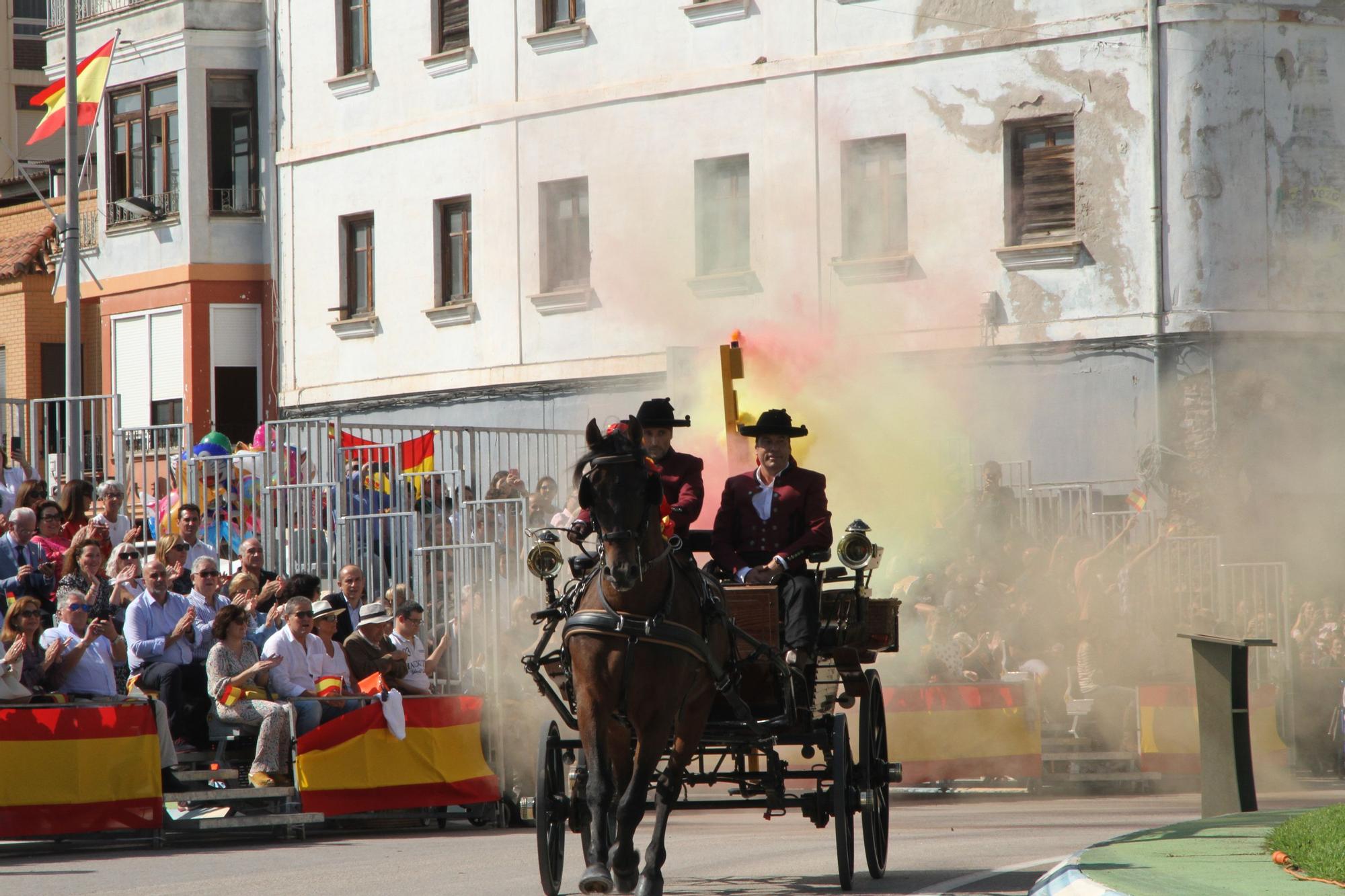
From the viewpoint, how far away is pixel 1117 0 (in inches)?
897

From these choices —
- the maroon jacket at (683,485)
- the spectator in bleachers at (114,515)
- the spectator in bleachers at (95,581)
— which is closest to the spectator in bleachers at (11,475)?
the spectator in bleachers at (114,515)

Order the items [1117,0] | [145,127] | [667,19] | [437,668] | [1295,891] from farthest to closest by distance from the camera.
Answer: [145,127]
[667,19]
[1117,0]
[437,668]
[1295,891]

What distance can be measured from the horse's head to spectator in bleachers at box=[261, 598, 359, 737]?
210 inches

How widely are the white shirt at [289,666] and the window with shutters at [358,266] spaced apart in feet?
53.1

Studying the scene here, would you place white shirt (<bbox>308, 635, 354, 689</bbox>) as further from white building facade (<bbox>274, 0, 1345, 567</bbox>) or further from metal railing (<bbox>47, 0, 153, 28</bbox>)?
metal railing (<bbox>47, 0, 153, 28</bbox>)

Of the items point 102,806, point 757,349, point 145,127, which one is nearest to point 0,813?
point 102,806

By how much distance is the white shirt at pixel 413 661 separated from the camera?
51.1 ft

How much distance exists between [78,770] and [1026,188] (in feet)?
48.5

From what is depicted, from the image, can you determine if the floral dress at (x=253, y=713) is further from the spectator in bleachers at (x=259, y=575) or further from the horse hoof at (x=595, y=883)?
the horse hoof at (x=595, y=883)

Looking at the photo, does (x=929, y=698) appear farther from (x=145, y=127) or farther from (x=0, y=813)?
(x=145, y=127)

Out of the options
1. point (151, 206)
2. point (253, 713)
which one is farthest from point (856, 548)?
point (151, 206)

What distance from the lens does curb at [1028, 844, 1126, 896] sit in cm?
849

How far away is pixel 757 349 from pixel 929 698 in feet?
24.9

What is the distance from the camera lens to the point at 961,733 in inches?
677
